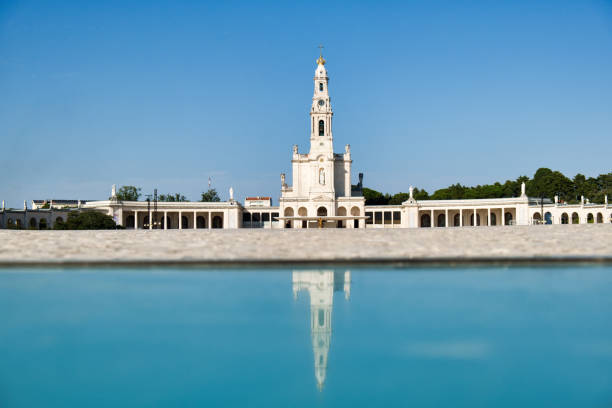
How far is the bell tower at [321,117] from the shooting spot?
7712 centimetres

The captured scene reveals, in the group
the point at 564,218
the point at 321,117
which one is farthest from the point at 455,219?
the point at 321,117

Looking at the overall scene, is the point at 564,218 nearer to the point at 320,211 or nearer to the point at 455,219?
the point at 455,219

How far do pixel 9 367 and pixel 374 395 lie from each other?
629cm

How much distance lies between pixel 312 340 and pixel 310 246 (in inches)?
402

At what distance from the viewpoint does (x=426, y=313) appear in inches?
465

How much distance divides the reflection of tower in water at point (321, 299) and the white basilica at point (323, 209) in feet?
176

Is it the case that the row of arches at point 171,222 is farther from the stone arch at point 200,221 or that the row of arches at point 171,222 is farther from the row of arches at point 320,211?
the row of arches at point 320,211


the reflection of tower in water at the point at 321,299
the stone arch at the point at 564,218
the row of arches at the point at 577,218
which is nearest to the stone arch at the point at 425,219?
the row of arches at the point at 577,218

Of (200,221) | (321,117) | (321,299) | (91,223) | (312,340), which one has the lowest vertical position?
(312,340)

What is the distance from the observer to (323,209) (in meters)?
75.5

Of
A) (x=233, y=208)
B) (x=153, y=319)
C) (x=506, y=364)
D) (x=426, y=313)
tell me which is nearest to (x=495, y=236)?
(x=426, y=313)

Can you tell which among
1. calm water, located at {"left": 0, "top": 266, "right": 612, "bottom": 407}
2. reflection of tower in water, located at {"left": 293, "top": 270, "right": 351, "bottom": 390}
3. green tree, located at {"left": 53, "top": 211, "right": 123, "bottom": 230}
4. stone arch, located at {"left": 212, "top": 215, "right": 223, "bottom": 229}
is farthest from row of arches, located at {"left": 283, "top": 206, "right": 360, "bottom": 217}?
calm water, located at {"left": 0, "top": 266, "right": 612, "bottom": 407}

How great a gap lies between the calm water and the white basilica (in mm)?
55015

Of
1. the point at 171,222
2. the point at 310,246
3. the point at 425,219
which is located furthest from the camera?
the point at 425,219
